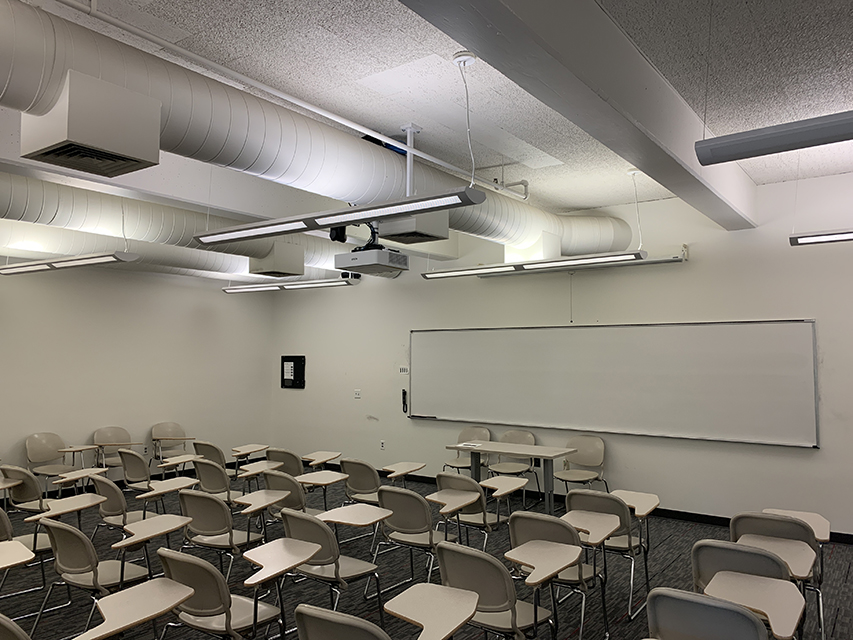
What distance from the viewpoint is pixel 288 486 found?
511 centimetres

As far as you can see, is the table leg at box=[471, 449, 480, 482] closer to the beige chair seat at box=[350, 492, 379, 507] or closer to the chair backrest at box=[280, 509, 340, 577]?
the beige chair seat at box=[350, 492, 379, 507]

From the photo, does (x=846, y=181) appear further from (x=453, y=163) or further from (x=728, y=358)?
(x=453, y=163)

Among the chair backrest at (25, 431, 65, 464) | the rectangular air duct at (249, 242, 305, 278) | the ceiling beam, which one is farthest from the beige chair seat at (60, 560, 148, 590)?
the chair backrest at (25, 431, 65, 464)

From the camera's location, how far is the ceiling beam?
7.91 ft

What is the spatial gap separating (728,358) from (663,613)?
4.49 meters

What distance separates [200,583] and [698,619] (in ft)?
8.21

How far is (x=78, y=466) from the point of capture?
8.15 m

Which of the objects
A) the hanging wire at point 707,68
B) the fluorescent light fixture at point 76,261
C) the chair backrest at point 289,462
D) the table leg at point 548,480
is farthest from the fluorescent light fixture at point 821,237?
the fluorescent light fixture at point 76,261

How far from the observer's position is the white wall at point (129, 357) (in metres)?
7.81

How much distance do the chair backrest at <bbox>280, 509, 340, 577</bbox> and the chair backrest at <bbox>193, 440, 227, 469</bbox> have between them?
10.2 feet

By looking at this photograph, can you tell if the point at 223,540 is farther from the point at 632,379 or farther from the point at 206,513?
the point at 632,379

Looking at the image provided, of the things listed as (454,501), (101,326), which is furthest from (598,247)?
(101,326)

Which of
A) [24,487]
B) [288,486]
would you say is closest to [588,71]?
[288,486]

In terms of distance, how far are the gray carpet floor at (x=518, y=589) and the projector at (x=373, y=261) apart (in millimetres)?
2746
